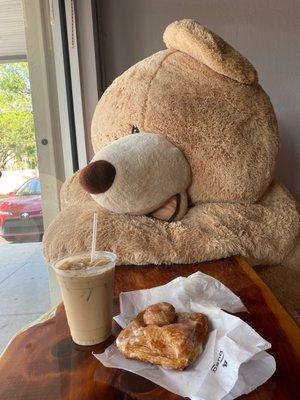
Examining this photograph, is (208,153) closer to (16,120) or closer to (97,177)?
Result: (97,177)

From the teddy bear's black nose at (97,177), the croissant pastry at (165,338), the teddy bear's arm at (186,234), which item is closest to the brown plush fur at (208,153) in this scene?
the teddy bear's arm at (186,234)

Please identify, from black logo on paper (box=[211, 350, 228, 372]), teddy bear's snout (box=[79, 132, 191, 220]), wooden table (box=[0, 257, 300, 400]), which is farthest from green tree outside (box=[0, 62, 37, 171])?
black logo on paper (box=[211, 350, 228, 372])

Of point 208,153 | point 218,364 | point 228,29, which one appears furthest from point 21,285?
point 228,29

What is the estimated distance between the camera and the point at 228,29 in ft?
5.07

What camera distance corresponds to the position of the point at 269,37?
5.10 ft

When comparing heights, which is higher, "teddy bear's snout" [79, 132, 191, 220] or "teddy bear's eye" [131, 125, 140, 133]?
"teddy bear's eye" [131, 125, 140, 133]

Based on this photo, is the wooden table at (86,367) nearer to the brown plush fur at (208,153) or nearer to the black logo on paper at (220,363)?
the black logo on paper at (220,363)

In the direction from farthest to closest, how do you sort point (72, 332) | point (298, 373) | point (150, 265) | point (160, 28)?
point (160, 28) < point (150, 265) < point (72, 332) < point (298, 373)

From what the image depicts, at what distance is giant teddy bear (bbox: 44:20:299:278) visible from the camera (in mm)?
884

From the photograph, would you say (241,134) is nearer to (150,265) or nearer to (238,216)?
(238,216)

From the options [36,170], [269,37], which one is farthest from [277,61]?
[36,170]

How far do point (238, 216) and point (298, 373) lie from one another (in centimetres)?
53

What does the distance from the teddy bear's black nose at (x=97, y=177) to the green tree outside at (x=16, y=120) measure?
0.46m

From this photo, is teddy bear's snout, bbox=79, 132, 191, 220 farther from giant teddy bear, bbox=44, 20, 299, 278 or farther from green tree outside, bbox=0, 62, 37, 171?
green tree outside, bbox=0, 62, 37, 171
